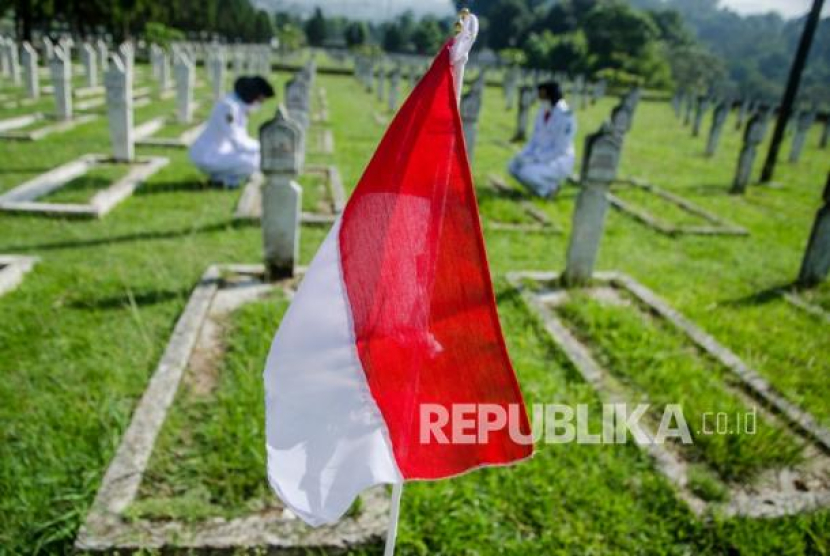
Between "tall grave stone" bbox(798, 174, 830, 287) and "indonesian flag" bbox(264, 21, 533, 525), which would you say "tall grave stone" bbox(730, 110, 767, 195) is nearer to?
"tall grave stone" bbox(798, 174, 830, 287)

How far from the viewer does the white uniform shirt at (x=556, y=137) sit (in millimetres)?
7992

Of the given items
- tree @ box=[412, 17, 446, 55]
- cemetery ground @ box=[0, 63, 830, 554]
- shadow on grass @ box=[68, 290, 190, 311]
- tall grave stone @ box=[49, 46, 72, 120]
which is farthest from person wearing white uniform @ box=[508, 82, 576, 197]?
tree @ box=[412, 17, 446, 55]

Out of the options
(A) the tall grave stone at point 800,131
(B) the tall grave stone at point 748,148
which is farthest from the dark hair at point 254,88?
(A) the tall grave stone at point 800,131

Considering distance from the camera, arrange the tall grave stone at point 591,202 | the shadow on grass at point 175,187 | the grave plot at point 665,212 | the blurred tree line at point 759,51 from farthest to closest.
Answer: the blurred tree line at point 759,51, the grave plot at point 665,212, the shadow on grass at point 175,187, the tall grave stone at point 591,202

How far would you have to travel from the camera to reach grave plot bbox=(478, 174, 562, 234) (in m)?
6.57

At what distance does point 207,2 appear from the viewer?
1676 inches

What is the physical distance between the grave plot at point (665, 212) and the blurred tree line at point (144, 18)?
24694mm

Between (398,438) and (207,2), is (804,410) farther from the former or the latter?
(207,2)

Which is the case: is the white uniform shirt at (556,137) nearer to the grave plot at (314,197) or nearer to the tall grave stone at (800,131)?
the grave plot at (314,197)

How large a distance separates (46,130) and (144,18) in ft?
102

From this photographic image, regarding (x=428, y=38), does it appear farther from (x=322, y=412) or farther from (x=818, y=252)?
(x=322, y=412)

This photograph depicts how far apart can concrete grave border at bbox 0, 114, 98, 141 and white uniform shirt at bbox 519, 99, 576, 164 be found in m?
7.83

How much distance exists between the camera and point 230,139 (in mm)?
6973

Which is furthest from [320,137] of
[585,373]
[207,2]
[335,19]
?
[335,19]
